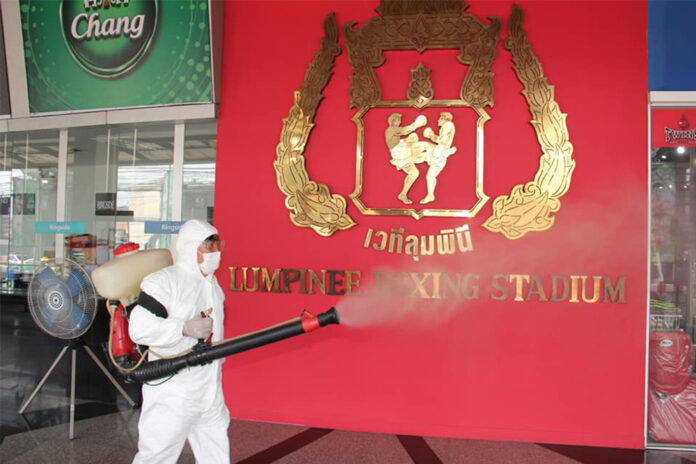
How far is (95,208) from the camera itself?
162 inches

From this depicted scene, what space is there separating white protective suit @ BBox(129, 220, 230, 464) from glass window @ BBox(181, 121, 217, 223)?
162cm

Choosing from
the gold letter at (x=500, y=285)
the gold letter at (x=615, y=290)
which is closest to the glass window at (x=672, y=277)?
the gold letter at (x=615, y=290)

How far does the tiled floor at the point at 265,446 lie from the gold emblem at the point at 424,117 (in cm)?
147

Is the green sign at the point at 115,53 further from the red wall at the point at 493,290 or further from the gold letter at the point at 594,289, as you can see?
the gold letter at the point at 594,289

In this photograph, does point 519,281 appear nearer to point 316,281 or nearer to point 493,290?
point 493,290

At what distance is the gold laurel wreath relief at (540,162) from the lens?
10.2 feet

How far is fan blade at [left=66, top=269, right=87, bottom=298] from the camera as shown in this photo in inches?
122

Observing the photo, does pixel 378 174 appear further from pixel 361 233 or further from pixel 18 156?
pixel 18 156

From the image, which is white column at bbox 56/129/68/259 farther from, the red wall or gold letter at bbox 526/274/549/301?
gold letter at bbox 526/274/549/301

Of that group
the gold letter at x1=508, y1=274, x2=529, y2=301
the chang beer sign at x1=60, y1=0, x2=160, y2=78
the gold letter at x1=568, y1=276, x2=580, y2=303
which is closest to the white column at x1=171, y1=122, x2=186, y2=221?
the chang beer sign at x1=60, y1=0, x2=160, y2=78

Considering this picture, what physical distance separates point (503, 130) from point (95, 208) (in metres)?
3.61

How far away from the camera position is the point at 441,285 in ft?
10.6

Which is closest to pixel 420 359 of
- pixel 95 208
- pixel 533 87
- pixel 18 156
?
pixel 533 87

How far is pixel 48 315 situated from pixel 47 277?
0.91ft
